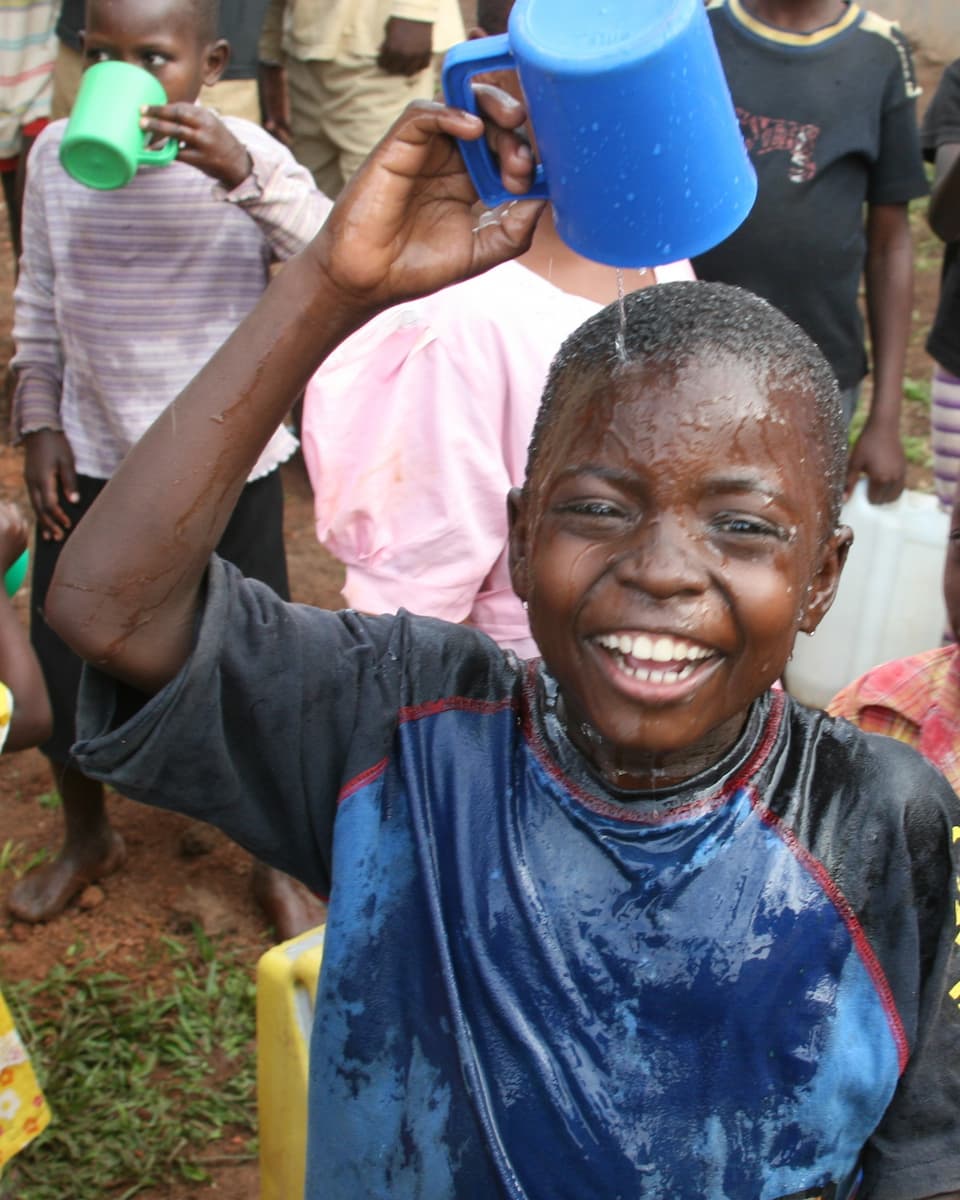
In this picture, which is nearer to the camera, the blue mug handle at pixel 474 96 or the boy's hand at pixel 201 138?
the blue mug handle at pixel 474 96

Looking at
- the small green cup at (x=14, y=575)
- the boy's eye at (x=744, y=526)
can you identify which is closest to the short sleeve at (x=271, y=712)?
the boy's eye at (x=744, y=526)

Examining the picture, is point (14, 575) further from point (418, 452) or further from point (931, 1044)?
point (931, 1044)

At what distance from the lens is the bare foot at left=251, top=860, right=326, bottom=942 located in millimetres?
3182

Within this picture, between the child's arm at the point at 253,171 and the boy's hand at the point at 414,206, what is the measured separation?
1204mm

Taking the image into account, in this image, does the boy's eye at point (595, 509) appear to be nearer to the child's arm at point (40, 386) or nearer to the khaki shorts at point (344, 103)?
the child's arm at point (40, 386)

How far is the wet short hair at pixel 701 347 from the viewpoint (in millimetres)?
1392

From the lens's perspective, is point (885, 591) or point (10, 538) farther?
point (885, 591)

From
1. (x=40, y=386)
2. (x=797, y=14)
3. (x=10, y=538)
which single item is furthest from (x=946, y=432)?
(x=10, y=538)

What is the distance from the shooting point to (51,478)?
2992 millimetres

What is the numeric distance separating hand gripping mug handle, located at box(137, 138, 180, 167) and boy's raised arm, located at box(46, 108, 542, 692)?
4.24 ft

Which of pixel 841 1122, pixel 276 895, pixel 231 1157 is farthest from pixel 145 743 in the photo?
pixel 276 895

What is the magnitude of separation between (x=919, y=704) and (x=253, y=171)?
1595 mm

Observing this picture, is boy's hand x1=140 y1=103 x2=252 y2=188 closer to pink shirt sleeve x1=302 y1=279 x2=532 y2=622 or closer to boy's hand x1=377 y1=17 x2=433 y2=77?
pink shirt sleeve x1=302 y1=279 x2=532 y2=622

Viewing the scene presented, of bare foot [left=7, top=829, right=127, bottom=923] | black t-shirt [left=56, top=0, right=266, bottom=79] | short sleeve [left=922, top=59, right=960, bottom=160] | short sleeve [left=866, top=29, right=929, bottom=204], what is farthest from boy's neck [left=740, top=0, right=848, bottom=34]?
bare foot [left=7, top=829, right=127, bottom=923]
